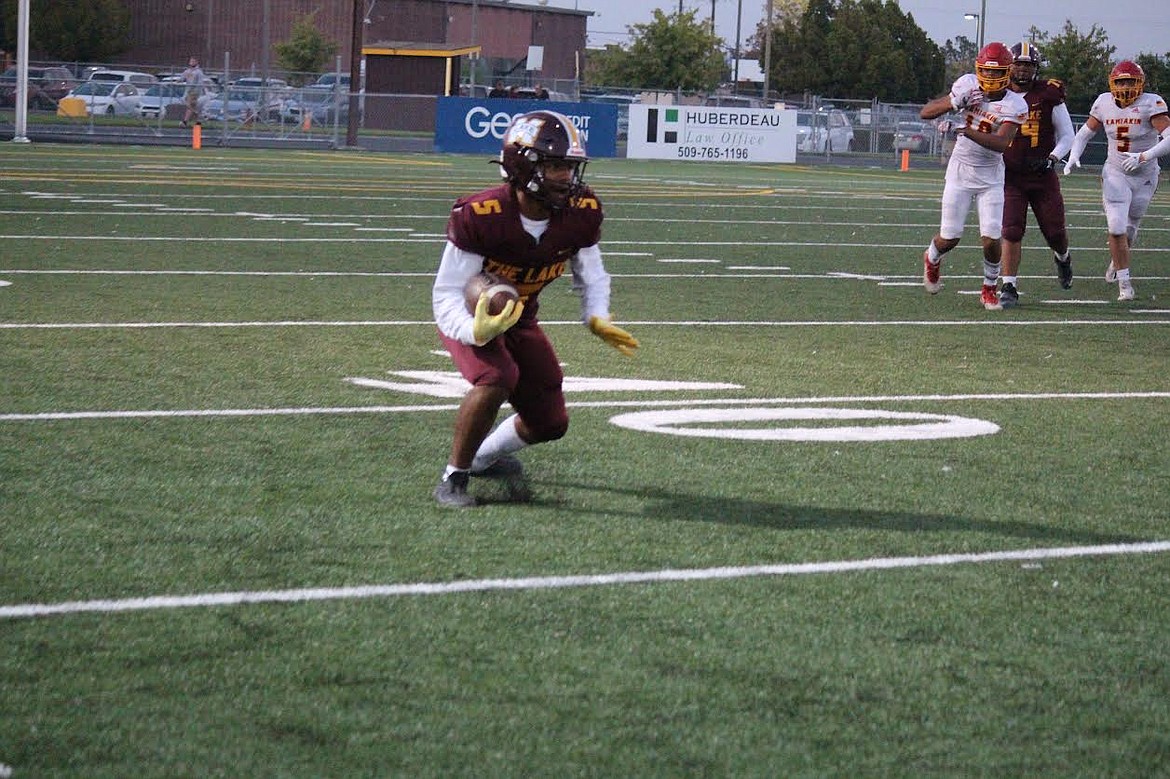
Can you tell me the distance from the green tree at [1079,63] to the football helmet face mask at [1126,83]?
141ft

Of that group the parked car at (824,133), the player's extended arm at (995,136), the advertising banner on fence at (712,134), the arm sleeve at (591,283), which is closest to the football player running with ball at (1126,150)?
the player's extended arm at (995,136)

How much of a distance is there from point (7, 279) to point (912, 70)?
62680mm

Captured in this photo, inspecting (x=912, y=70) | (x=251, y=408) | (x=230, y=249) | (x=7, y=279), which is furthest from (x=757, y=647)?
(x=912, y=70)

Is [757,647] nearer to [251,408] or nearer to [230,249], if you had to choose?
[251,408]

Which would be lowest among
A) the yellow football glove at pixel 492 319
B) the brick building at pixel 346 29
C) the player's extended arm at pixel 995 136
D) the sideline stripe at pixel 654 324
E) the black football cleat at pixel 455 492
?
the black football cleat at pixel 455 492

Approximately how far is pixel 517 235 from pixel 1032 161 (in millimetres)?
7801

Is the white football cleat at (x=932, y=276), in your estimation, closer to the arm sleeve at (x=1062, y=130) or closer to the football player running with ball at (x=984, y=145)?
the football player running with ball at (x=984, y=145)

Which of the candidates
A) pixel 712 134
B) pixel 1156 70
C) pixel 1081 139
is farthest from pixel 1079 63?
pixel 1081 139

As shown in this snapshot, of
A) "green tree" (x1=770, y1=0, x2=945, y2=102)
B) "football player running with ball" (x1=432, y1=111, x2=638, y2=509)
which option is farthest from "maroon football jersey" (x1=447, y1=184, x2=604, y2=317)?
"green tree" (x1=770, y1=0, x2=945, y2=102)

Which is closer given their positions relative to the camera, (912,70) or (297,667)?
(297,667)

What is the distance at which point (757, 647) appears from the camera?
435 cm

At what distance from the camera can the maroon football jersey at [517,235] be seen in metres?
5.96

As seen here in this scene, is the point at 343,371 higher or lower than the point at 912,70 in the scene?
lower

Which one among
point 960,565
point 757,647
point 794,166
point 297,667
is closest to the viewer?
point 297,667
